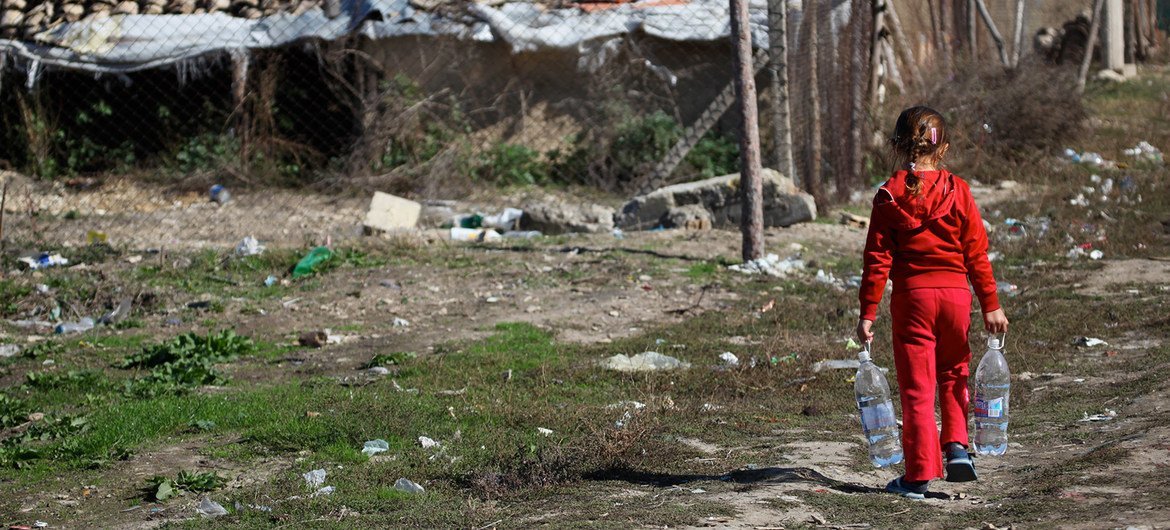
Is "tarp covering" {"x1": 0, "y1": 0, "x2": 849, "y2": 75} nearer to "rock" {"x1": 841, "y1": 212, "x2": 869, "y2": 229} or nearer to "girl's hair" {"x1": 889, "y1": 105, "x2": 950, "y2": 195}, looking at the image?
"rock" {"x1": 841, "y1": 212, "x2": 869, "y2": 229}

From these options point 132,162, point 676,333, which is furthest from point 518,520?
point 132,162

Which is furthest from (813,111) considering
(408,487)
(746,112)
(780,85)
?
(408,487)

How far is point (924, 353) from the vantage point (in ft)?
13.0

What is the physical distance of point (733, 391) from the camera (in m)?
5.78

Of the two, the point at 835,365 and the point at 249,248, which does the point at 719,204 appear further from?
the point at 835,365

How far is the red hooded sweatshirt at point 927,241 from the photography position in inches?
157

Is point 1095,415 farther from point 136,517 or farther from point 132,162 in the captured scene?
point 132,162

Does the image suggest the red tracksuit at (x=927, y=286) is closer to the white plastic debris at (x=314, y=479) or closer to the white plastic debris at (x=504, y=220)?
the white plastic debris at (x=314, y=479)

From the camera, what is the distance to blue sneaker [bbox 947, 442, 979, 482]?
408 centimetres

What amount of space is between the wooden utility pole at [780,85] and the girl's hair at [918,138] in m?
6.49

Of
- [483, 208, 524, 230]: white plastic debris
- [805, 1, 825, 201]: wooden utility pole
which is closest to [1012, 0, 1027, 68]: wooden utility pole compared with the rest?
[805, 1, 825, 201]: wooden utility pole

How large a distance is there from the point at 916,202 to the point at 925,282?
269 millimetres

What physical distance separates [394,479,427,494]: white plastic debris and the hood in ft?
6.16

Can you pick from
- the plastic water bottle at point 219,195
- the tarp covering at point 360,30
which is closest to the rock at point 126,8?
the tarp covering at point 360,30
